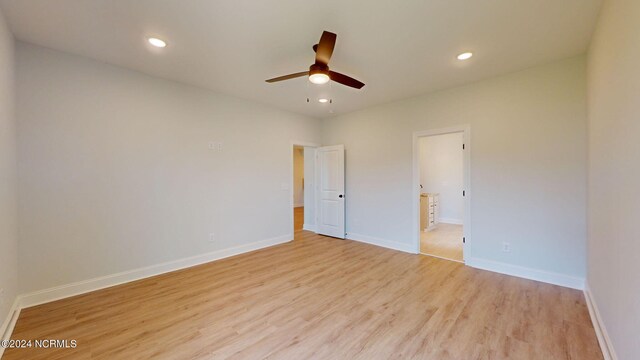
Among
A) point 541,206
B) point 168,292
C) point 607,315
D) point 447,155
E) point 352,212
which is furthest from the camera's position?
point 447,155

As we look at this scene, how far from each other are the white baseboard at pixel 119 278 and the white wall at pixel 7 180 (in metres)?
0.22

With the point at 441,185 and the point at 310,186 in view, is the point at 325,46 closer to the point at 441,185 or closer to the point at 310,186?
the point at 310,186

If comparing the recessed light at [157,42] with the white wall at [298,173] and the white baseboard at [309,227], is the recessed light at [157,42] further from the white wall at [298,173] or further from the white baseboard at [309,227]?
the white wall at [298,173]

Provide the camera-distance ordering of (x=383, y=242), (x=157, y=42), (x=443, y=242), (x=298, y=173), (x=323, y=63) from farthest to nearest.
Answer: (x=298, y=173) < (x=443, y=242) < (x=383, y=242) < (x=157, y=42) < (x=323, y=63)

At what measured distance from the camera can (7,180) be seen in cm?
224

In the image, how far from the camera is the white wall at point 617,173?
4.56 ft

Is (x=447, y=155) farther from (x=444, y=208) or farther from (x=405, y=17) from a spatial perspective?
(x=405, y=17)

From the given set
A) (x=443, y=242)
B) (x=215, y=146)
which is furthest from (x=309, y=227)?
(x=215, y=146)

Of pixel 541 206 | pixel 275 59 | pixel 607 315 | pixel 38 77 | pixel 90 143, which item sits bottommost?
pixel 607 315

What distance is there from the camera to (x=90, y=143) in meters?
2.96

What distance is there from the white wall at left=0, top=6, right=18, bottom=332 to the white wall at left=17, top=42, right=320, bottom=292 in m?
0.15

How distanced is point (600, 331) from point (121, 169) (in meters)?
5.31

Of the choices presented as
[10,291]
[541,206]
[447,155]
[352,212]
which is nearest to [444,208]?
[447,155]

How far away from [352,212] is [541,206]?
315cm
